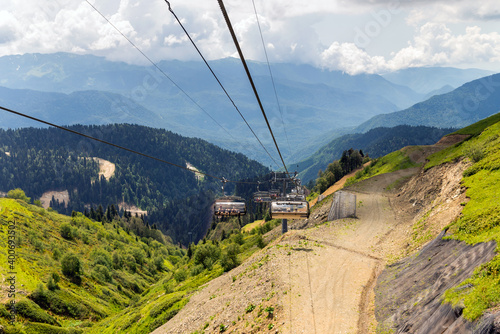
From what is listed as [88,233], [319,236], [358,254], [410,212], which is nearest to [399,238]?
[358,254]

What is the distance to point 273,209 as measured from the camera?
4722cm

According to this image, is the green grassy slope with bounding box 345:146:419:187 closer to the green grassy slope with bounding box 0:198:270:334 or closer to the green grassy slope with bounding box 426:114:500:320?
the green grassy slope with bounding box 0:198:270:334

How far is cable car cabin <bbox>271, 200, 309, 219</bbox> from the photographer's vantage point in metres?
47.2

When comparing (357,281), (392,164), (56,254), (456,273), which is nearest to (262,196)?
(357,281)

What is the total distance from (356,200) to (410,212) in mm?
15967

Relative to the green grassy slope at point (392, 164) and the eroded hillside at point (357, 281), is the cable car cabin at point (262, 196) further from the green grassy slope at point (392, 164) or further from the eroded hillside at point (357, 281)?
the green grassy slope at point (392, 164)

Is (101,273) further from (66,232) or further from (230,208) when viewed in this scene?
(230,208)

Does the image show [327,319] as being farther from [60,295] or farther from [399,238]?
[60,295]

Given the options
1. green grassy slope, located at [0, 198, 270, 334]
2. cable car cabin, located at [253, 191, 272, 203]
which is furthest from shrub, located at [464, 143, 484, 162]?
green grassy slope, located at [0, 198, 270, 334]

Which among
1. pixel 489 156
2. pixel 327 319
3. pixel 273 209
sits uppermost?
pixel 489 156

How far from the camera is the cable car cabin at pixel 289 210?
4716 cm

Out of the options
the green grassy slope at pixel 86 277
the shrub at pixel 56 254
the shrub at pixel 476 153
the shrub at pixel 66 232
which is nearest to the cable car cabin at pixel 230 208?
the green grassy slope at pixel 86 277

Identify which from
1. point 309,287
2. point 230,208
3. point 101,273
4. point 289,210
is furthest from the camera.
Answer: point 101,273

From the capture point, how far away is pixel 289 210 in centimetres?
4731
